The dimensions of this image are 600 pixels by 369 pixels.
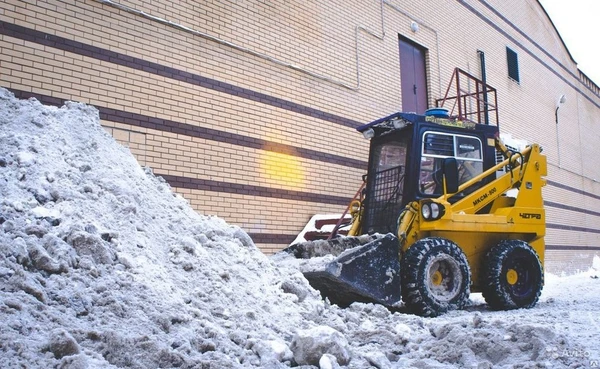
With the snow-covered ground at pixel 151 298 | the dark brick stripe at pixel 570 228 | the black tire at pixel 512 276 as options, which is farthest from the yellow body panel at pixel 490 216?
the dark brick stripe at pixel 570 228

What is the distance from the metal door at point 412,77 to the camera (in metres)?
11.5

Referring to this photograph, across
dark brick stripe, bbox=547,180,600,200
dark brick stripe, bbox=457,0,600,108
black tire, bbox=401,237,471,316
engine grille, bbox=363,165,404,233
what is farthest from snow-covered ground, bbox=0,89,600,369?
dark brick stripe, bbox=547,180,600,200

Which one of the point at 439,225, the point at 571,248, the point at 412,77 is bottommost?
the point at 571,248

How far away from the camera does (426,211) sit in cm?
623

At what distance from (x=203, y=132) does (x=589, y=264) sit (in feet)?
51.7

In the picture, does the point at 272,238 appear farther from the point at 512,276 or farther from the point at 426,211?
the point at 512,276

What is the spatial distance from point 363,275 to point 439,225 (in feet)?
4.23

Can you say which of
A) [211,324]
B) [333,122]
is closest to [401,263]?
[211,324]

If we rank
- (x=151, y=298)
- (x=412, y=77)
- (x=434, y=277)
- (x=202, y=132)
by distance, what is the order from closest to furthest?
(x=151, y=298) < (x=434, y=277) < (x=202, y=132) < (x=412, y=77)

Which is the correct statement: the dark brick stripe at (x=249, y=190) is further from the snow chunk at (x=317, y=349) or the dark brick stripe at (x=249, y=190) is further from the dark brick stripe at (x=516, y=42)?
the dark brick stripe at (x=516, y=42)

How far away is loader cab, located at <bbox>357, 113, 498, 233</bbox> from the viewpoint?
6785mm

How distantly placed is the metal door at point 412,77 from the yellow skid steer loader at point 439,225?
389 centimetres

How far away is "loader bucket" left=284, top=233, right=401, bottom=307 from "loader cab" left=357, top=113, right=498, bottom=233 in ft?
3.46

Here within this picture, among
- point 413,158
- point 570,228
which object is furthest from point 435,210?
point 570,228
